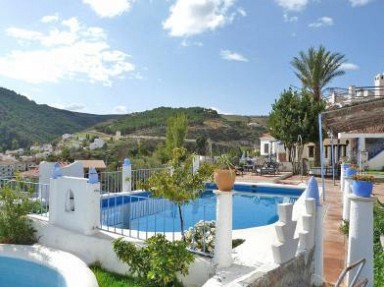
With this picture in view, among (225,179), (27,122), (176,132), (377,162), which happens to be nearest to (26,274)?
(225,179)

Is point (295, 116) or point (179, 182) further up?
point (295, 116)

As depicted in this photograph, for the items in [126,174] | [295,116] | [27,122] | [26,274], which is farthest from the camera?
[27,122]

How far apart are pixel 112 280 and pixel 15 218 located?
3.19 metres

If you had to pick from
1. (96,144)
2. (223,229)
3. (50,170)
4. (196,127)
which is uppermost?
(196,127)

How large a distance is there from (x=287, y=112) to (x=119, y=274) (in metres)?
18.8

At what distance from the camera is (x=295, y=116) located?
2328cm

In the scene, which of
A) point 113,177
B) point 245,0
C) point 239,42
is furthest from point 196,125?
point 113,177

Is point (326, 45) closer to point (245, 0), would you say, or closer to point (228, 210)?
point (245, 0)

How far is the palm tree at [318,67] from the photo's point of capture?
2638 centimetres

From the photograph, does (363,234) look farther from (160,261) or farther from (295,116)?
(295,116)

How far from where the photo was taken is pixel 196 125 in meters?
67.2

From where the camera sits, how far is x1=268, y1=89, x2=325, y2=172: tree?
23.0 meters

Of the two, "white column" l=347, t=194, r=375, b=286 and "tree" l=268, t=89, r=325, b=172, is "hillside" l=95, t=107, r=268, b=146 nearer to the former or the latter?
"tree" l=268, t=89, r=325, b=172

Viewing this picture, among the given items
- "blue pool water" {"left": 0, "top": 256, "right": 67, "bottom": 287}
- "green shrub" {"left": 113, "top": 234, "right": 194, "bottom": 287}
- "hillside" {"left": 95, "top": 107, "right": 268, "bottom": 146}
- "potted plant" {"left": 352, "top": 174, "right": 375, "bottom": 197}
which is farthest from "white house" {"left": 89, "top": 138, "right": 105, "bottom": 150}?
"potted plant" {"left": 352, "top": 174, "right": 375, "bottom": 197}
